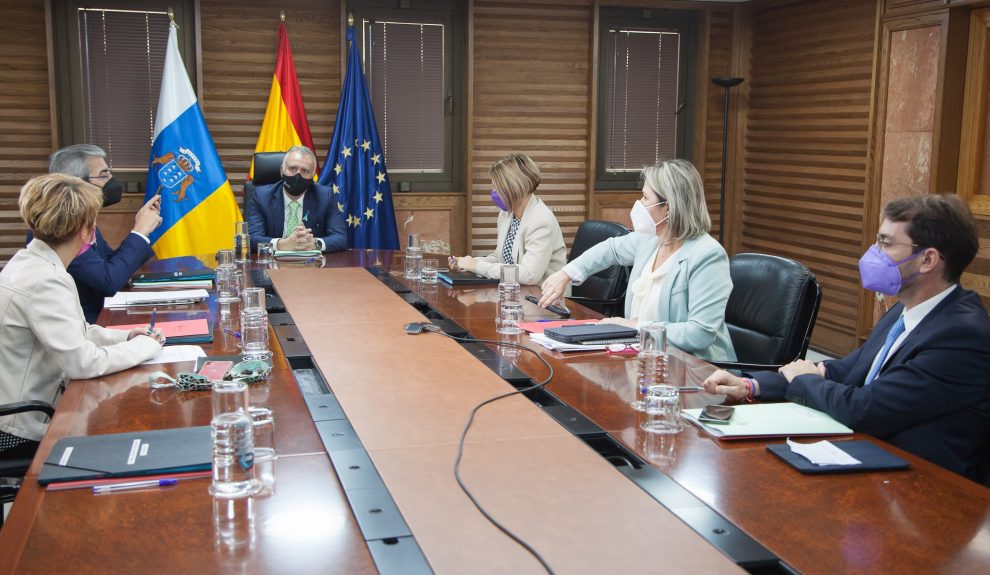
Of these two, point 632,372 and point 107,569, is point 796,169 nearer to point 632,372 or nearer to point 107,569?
point 632,372

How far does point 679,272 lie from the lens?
137 inches

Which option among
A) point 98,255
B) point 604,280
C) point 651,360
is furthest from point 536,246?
point 651,360

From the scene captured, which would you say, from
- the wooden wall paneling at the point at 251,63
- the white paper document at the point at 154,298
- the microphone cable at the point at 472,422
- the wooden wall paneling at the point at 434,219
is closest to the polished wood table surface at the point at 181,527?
the microphone cable at the point at 472,422

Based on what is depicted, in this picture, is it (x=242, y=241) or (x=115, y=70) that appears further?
(x=115, y=70)

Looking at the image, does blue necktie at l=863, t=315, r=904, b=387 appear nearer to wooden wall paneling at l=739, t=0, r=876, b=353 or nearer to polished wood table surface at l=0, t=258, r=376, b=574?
polished wood table surface at l=0, t=258, r=376, b=574

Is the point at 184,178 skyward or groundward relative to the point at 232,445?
skyward

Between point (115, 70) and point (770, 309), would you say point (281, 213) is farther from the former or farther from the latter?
point (770, 309)

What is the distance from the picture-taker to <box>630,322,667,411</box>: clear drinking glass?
2322 millimetres

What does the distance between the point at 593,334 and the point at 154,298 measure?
1.79 metres

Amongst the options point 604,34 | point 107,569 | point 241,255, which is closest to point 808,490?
point 107,569

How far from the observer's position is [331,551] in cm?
153

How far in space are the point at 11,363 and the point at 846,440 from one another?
2.27 metres

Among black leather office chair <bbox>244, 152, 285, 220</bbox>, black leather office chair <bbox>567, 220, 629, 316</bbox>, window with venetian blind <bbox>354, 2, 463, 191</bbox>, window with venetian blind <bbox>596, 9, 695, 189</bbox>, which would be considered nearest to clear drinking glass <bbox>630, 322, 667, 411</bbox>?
black leather office chair <bbox>567, 220, 629, 316</bbox>

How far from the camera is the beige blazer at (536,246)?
15.4 ft
